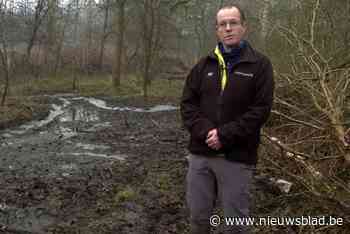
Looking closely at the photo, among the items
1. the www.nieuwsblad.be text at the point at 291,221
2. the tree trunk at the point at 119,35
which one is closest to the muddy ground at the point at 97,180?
the www.nieuwsblad.be text at the point at 291,221

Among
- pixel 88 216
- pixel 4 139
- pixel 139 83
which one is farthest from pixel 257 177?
pixel 139 83

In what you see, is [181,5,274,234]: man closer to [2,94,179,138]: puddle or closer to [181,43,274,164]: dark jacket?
[181,43,274,164]: dark jacket

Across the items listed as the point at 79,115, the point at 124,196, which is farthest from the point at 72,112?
the point at 124,196

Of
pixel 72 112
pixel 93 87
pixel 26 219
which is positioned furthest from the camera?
pixel 93 87

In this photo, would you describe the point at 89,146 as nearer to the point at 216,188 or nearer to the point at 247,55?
the point at 216,188

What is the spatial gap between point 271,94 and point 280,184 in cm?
332

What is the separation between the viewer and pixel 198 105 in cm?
367

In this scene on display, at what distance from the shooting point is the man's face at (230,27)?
133 inches

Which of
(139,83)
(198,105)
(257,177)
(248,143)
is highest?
(198,105)

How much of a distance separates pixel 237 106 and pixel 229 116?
107 mm

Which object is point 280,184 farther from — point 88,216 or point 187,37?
point 187,37

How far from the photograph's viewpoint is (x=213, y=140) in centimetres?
334

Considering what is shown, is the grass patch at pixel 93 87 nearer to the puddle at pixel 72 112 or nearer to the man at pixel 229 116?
the puddle at pixel 72 112

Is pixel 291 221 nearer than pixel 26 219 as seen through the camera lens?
Yes
